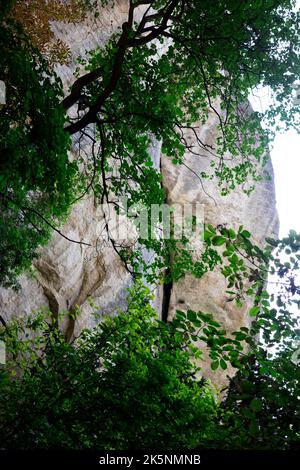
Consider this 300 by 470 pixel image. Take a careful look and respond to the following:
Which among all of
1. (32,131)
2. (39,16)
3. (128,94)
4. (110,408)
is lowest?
(110,408)

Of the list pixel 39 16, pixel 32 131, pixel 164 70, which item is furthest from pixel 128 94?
pixel 39 16

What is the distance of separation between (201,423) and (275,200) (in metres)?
20.2

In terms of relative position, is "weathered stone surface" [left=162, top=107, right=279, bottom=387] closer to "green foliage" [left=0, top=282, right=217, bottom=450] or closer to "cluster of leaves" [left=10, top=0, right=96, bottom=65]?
"cluster of leaves" [left=10, top=0, right=96, bottom=65]

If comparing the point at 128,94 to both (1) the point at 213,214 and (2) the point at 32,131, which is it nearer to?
(2) the point at 32,131

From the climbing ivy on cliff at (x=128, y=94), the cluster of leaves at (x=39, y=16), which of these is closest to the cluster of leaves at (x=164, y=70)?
the climbing ivy on cliff at (x=128, y=94)

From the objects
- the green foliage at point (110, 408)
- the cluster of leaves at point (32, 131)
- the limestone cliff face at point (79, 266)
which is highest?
the limestone cliff face at point (79, 266)

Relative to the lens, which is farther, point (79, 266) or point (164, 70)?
point (79, 266)

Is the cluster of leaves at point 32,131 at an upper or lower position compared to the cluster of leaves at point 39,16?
lower

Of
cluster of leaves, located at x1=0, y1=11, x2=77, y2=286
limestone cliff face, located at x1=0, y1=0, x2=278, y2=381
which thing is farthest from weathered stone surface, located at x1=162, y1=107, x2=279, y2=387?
cluster of leaves, located at x1=0, y1=11, x2=77, y2=286

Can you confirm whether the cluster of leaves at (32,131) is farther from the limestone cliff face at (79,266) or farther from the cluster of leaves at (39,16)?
the limestone cliff face at (79,266)

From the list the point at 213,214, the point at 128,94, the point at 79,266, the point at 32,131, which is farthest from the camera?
the point at 213,214
